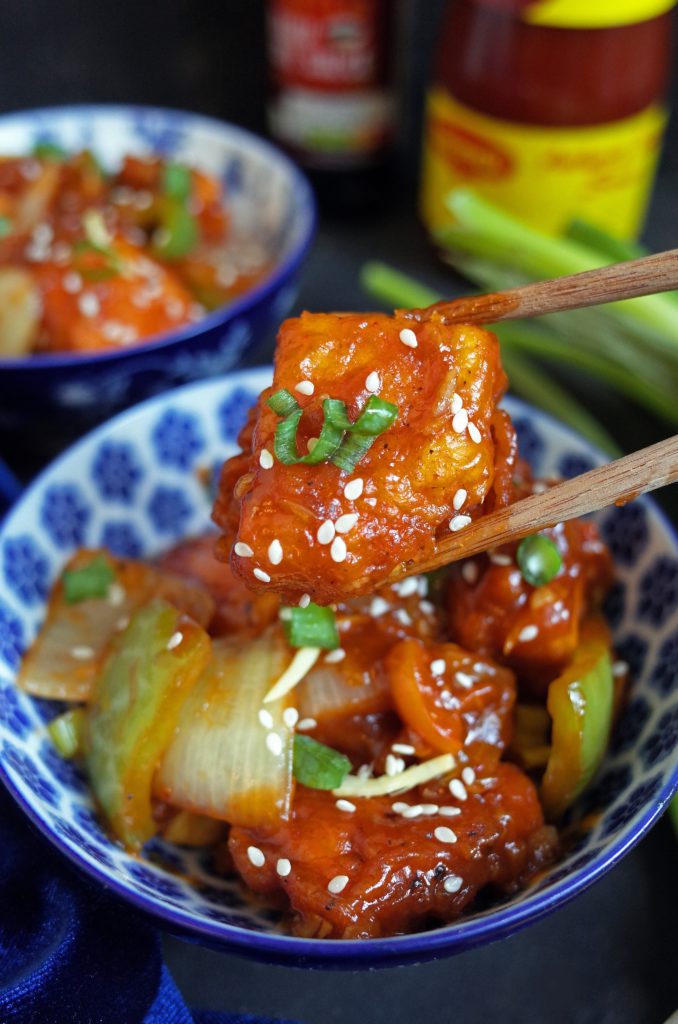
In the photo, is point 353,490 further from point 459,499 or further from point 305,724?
point 305,724

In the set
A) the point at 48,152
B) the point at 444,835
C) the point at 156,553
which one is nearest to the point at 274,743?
the point at 444,835

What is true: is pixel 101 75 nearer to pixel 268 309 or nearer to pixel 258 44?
pixel 258 44

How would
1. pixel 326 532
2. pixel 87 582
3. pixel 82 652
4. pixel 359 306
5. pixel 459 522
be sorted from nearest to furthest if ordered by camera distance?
pixel 326 532 → pixel 459 522 → pixel 82 652 → pixel 87 582 → pixel 359 306

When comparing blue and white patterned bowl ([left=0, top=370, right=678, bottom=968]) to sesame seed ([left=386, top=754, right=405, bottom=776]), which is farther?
sesame seed ([left=386, top=754, right=405, bottom=776])

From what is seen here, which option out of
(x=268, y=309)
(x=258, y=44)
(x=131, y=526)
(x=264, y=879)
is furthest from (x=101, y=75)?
(x=264, y=879)

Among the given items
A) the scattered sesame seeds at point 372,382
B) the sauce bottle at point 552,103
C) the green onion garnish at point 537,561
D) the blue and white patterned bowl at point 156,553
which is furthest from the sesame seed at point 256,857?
the sauce bottle at point 552,103

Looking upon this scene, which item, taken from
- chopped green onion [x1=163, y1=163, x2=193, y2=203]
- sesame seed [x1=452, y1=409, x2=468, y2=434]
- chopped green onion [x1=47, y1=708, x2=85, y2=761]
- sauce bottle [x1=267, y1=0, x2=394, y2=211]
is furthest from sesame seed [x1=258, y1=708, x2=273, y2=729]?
sauce bottle [x1=267, y1=0, x2=394, y2=211]

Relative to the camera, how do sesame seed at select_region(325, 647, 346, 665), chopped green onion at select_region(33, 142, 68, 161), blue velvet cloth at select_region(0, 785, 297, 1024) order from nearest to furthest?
blue velvet cloth at select_region(0, 785, 297, 1024)
sesame seed at select_region(325, 647, 346, 665)
chopped green onion at select_region(33, 142, 68, 161)

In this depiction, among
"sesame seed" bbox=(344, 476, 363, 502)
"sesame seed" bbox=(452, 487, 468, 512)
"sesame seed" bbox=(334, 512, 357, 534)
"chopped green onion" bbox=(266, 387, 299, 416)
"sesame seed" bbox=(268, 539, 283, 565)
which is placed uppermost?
"chopped green onion" bbox=(266, 387, 299, 416)

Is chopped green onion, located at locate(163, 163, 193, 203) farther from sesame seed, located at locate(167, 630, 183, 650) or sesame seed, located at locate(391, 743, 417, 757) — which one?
sesame seed, located at locate(391, 743, 417, 757)
